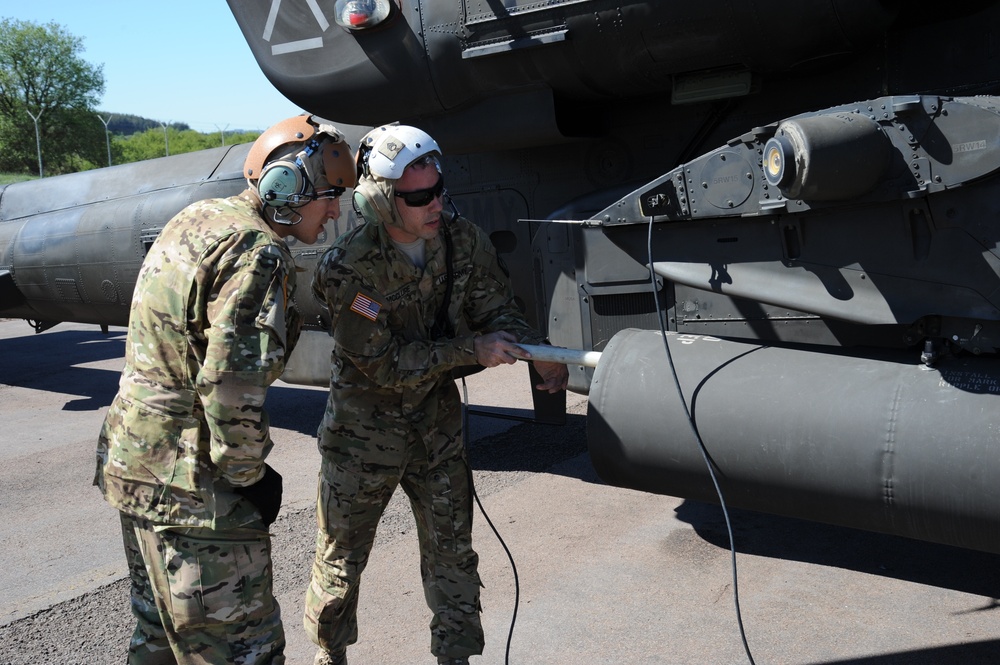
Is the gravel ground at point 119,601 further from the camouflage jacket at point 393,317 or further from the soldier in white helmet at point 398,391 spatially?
the camouflage jacket at point 393,317

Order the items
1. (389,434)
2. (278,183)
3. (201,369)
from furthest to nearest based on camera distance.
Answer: (389,434) < (278,183) < (201,369)

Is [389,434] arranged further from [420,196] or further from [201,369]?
[201,369]

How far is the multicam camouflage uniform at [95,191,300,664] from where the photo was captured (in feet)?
7.66

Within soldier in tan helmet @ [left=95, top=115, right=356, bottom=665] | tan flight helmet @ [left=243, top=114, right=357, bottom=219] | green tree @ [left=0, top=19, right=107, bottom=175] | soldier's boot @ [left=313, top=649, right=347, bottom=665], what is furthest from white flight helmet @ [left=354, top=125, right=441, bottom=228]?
green tree @ [left=0, top=19, right=107, bottom=175]

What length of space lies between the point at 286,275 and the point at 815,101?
281cm

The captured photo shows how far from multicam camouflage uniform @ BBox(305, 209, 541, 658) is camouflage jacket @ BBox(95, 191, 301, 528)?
0.59 m

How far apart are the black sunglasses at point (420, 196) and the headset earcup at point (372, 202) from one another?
0.06 m

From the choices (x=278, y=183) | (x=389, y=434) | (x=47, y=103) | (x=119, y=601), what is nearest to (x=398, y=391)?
(x=389, y=434)

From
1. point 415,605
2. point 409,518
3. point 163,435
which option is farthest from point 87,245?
point 163,435

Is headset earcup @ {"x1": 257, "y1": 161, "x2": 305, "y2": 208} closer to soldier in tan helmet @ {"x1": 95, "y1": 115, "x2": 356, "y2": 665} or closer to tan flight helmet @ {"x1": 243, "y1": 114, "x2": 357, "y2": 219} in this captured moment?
tan flight helmet @ {"x1": 243, "y1": 114, "x2": 357, "y2": 219}

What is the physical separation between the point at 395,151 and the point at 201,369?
1089mm

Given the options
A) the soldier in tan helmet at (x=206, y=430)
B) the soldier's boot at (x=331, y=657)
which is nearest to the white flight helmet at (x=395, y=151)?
the soldier in tan helmet at (x=206, y=430)

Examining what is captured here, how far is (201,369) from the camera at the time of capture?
2338 mm

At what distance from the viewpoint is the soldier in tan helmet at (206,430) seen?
91.7 inches
